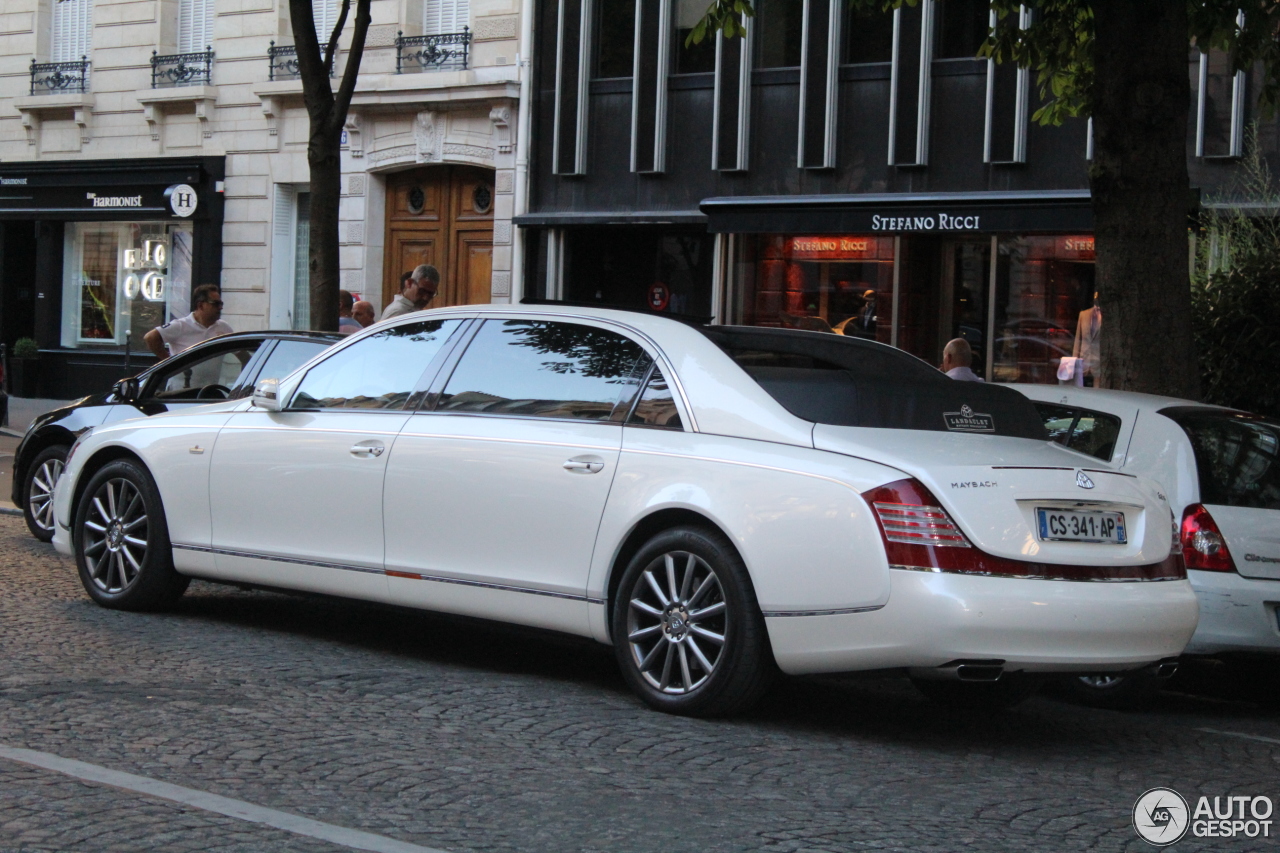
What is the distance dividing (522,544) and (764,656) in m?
1.16

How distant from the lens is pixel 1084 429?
7.61m

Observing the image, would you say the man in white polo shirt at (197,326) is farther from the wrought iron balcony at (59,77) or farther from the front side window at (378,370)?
the wrought iron balcony at (59,77)

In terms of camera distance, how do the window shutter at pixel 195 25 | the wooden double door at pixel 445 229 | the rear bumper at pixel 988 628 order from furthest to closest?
the window shutter at pixel 195 25
the wooden double door at pixel 445 229
the rear bumper at pixel 988 628

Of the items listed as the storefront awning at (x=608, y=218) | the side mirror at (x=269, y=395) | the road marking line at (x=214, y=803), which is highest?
the storefront awning at (x=608, y=218)

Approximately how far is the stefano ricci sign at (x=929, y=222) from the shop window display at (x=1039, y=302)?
66 centimetres

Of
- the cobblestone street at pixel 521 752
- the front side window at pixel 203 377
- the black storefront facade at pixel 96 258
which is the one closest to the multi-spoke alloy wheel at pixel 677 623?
the cobblestone street at pixel 521 752

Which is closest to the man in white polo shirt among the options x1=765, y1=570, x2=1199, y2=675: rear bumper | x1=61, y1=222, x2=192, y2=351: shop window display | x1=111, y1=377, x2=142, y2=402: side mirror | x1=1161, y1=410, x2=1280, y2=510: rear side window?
x1=111, y1=377, x2=142, y2=402: side mirror

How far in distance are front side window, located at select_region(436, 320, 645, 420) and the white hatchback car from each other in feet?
6.63

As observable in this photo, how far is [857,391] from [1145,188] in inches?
168

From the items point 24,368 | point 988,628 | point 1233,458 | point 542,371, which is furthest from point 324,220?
point 24,368

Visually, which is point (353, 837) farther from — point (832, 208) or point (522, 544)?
point (832, 208)

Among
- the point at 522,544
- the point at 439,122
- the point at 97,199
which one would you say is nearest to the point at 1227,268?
the point at 522,544

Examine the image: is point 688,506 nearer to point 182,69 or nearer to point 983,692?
point 983,692

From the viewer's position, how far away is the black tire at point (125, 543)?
320 inches
